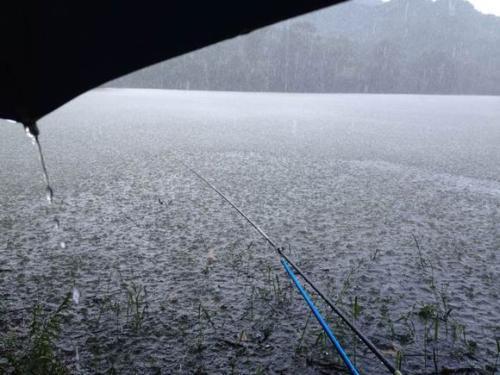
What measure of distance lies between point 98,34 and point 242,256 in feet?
3.71

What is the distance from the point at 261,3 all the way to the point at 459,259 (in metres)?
1.52

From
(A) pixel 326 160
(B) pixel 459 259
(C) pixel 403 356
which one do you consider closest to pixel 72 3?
(C) pixel 403 356

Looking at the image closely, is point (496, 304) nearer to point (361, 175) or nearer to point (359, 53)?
point (361, 175)

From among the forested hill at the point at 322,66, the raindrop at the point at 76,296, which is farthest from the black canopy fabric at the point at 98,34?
the forested hill at the point at 322,66

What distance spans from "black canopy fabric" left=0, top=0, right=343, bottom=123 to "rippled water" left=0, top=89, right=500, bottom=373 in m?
0.71

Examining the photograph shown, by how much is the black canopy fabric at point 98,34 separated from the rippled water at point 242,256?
2.32 ft

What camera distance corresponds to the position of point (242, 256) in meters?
1.75

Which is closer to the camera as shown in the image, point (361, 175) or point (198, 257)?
point (198, 257)

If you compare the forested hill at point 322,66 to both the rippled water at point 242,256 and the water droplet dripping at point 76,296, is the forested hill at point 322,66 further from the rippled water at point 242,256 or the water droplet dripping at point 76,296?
the water droplet dripping at point 76,296

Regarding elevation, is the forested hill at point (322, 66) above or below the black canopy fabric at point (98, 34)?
above

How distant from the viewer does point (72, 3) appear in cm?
74

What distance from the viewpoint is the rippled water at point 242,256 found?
115 centimetres


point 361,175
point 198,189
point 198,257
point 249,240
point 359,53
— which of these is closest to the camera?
point 198,257

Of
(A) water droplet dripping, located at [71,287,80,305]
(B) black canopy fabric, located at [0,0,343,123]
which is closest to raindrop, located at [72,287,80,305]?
(A) water droplet dripping, located at [71,287,80,305]
